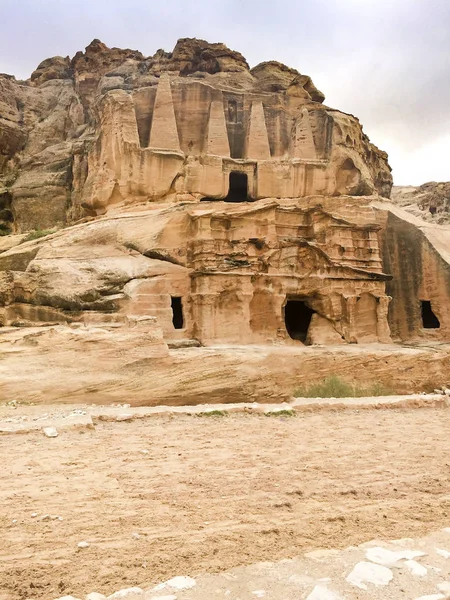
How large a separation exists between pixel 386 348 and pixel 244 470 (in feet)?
41.3

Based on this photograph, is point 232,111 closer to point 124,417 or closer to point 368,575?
point 124,417

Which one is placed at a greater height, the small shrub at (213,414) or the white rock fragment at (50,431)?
the white rock fragment at (50,431)

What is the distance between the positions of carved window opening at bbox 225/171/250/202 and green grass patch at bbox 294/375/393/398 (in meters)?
16.1

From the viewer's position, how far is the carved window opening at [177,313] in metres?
18.3

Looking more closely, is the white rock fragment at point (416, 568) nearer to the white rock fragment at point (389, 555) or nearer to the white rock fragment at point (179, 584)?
the white rock fragment at point (389, 555)

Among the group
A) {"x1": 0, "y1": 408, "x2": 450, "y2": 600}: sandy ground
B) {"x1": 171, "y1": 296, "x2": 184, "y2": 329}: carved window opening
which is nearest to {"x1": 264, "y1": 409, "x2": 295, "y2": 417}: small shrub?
{"x1": 0, "y1": 408, "x2": 450, "y2": 600}: sandy ground

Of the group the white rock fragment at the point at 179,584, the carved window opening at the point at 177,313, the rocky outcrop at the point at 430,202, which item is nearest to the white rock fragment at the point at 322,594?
the white rock fragment at the point at 179,584

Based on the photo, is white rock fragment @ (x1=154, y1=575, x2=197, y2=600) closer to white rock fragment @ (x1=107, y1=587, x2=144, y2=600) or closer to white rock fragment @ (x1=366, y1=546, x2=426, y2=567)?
white rock fragment @ (x1=107, y1=587, x2=144, y2=600)

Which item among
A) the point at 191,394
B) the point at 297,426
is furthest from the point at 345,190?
the point at 297,426

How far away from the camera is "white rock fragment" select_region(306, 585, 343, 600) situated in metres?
3.19

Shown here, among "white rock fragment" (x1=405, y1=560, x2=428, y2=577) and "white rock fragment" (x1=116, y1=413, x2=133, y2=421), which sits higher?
"white rock fragment" (x1=116, y1=413, x2=133, y2=421)

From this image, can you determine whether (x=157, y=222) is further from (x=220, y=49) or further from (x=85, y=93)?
(x=85, y=93)

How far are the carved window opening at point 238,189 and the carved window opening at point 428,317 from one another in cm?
1219

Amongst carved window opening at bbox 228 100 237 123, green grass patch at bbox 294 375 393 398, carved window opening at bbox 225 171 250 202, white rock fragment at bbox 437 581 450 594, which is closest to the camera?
white rock fragment at bbox 437 581 450 594
